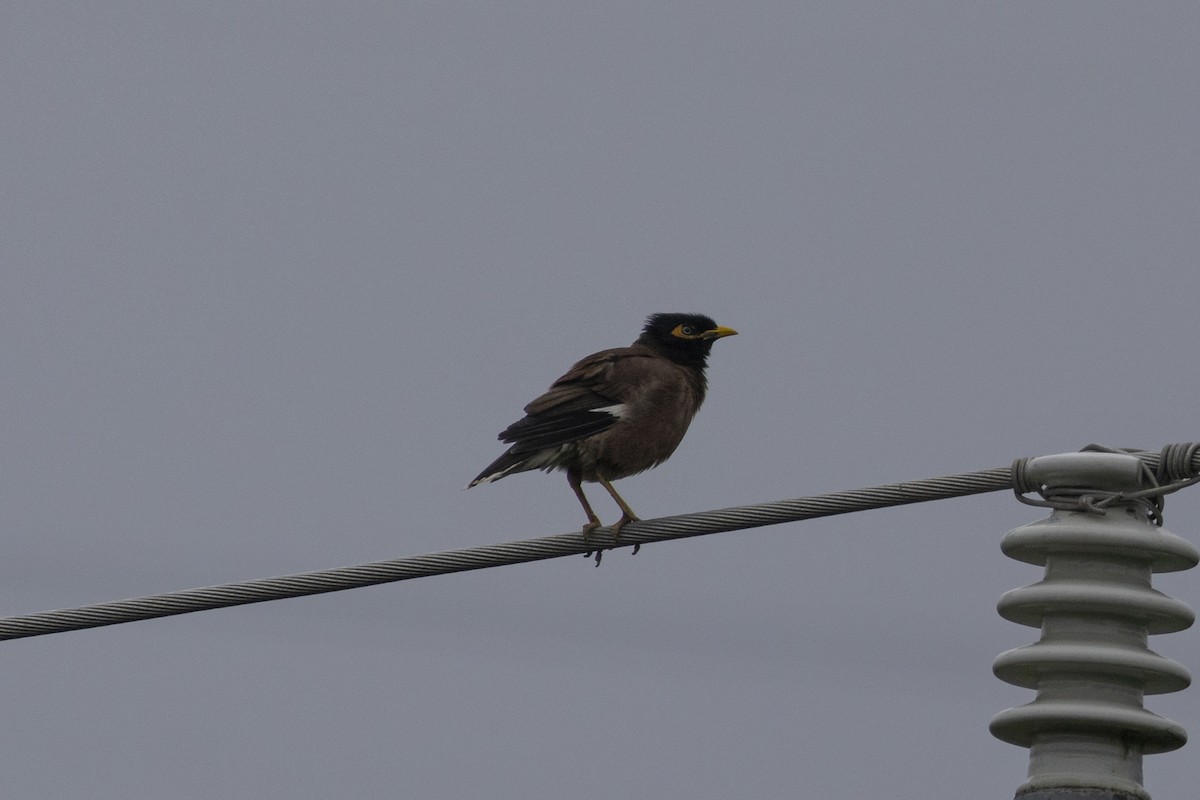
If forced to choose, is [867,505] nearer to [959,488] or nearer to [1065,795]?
[959,488]

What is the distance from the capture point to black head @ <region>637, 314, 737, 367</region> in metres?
11.4

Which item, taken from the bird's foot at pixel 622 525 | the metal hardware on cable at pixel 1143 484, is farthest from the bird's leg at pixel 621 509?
the metal hardware on cable at pixel 1143 484

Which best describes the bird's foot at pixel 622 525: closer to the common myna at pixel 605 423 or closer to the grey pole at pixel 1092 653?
the common myna at pixel 605 423

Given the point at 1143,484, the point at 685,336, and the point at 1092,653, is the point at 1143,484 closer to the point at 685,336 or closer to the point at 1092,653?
the point at 1092,653

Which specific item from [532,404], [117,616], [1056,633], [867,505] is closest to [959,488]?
[867,505]

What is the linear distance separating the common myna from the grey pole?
17.4 feet

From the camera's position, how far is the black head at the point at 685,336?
1143 cm

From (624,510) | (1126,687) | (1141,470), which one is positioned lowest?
(1126,687)

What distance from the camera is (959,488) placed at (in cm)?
589

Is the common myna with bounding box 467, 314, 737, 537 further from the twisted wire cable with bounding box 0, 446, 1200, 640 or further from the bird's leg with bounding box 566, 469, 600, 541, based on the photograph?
the twisted wire cable with bounding box 0, 446, 1200, 640

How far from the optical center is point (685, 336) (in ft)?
37.7

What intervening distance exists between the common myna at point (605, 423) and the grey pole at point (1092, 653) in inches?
208

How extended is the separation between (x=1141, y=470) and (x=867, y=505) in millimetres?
1751

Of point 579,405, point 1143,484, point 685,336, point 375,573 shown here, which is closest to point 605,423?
point 579,405
